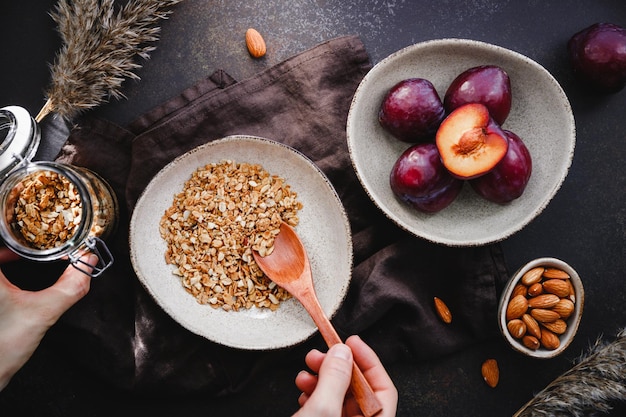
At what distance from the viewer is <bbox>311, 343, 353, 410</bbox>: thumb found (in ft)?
3.16

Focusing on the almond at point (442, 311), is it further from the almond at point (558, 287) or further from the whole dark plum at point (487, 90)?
the whole dark plum at point (487, 90)

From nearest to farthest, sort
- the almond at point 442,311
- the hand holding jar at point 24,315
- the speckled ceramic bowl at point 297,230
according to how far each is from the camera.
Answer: the hand holding jar at point 24,315 → the speckled ceramic bowl at point 297,230 → the almond at point 442,311

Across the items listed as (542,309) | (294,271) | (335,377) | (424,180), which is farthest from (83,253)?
(542,309)

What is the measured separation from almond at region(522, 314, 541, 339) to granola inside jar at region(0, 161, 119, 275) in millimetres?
920

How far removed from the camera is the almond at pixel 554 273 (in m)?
1.21

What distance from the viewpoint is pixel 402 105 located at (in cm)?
113

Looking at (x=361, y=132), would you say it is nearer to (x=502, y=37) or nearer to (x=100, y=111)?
(x=502, y=37)

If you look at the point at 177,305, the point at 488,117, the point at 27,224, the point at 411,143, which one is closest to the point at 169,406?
the point at 177,305

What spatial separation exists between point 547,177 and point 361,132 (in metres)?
0.41

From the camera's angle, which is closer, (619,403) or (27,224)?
(27,224)

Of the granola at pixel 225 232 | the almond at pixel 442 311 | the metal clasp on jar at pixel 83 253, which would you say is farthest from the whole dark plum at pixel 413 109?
the metal clasp on jar at pixel 83 253

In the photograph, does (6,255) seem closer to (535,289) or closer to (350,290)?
(350,290)

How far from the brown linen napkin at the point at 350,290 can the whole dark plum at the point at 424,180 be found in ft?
0.48

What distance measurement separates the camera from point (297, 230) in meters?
1.27
